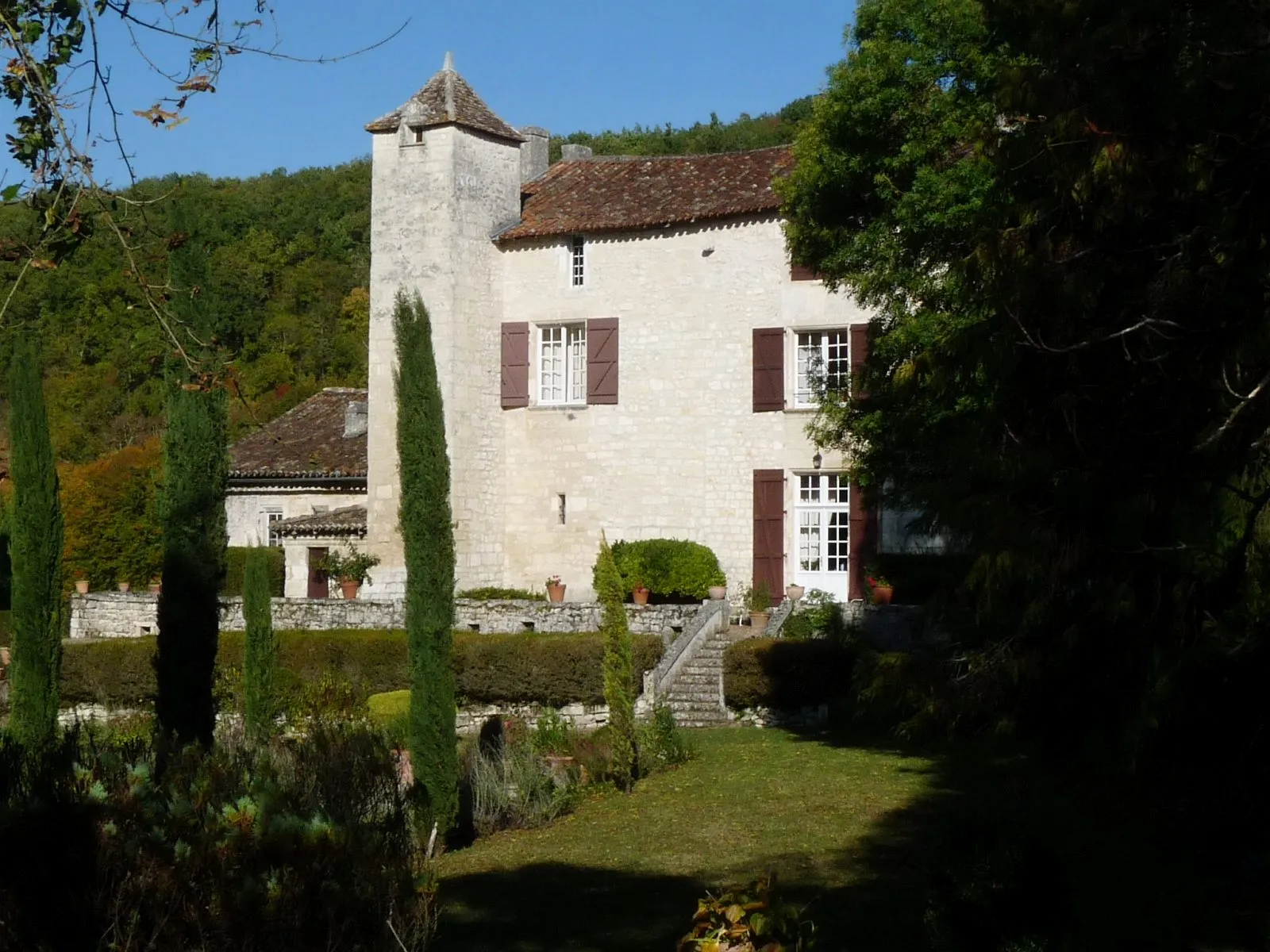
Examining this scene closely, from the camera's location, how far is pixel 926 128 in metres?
17.9

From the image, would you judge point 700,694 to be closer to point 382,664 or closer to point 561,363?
point 382,664

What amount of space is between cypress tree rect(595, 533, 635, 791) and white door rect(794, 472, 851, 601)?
8038 millimetres

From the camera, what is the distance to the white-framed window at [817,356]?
2584cm

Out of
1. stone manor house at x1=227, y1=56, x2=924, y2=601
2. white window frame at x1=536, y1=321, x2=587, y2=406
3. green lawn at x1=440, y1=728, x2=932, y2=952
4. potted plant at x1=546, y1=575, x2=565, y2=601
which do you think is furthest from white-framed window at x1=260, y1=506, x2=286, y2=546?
green lawn at x1=440, y1=728, x2=932, y2=952

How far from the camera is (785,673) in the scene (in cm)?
2119

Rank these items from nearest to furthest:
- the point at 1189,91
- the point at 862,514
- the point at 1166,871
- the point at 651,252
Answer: the point at 1189,91 → the point at 1166,871 → the point at 862,514 → the point at 651,252

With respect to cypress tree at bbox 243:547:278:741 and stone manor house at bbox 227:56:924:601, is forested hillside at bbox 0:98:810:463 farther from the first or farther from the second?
cypress tree at bbox 243:547:278:741

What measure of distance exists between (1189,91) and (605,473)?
1952 cm

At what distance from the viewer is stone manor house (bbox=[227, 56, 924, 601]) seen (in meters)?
26.1

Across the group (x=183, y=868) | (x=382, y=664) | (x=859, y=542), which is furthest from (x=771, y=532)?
(x=183, y=868)

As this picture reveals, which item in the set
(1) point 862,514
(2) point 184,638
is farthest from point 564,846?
(1) point 862,514

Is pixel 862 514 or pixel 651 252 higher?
pixel 651 252

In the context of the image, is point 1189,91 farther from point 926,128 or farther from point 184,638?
point 184,638

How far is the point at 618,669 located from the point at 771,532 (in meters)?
8.12
